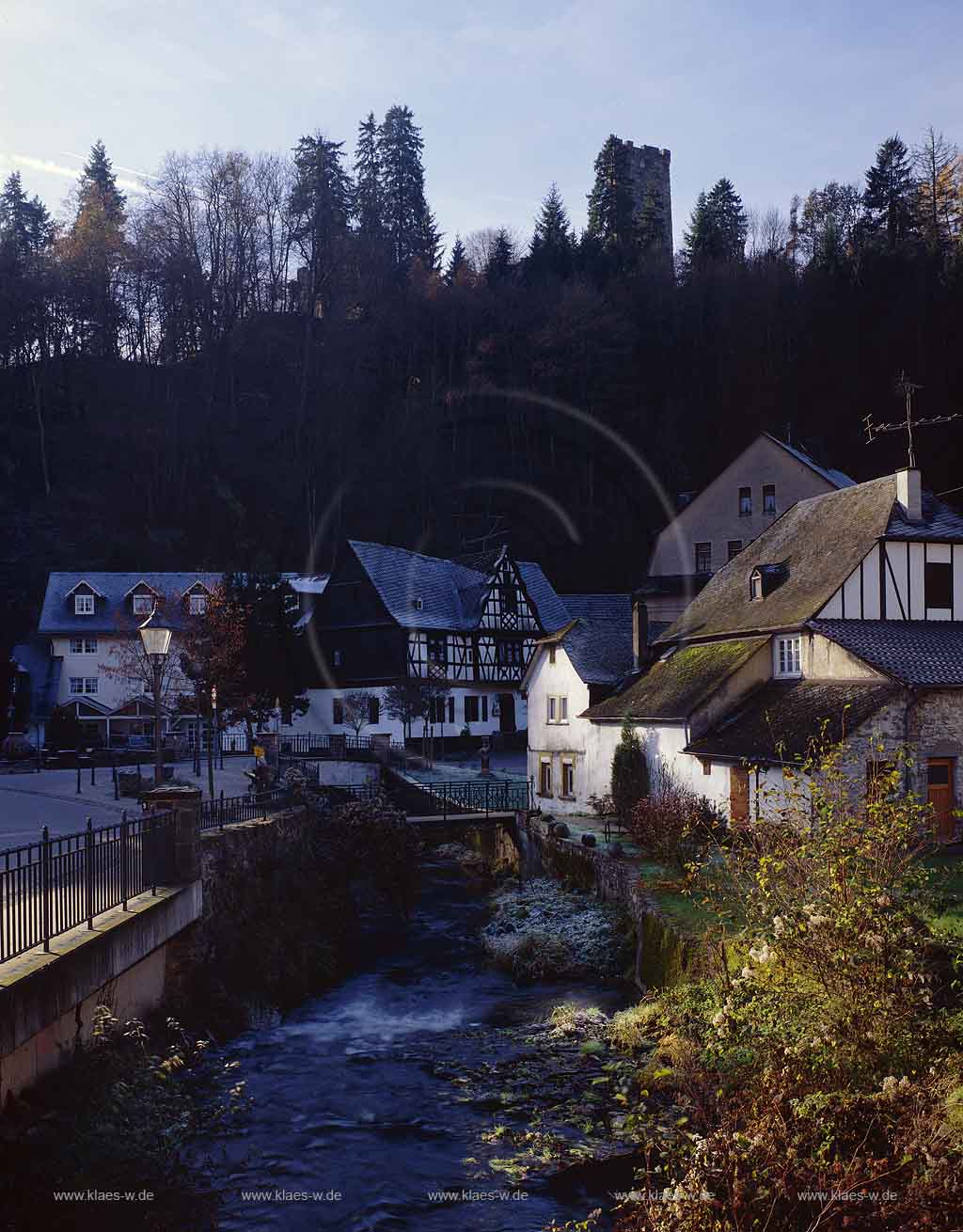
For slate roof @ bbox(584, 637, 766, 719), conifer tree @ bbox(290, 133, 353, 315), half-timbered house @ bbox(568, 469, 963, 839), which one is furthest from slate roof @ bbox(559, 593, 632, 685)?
conifer tree @ bbox(290, 133, 353, 315)

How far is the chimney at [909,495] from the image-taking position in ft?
102

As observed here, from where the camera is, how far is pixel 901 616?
3017 centimetres

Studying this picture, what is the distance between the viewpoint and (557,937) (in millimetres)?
23375

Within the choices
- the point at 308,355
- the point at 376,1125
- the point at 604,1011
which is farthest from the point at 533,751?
the point at 308,355

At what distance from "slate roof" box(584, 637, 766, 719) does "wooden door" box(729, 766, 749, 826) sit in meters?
2.61

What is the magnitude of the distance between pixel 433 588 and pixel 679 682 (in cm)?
2647

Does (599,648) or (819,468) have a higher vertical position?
(819,468)

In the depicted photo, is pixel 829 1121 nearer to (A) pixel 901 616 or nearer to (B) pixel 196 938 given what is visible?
(B) pixel 196 938

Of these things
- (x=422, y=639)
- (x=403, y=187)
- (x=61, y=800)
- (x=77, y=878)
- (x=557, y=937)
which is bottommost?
(x=557, y=937)

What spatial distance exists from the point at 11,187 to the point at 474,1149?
94542mm

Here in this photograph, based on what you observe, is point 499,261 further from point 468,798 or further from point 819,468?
point 468,798

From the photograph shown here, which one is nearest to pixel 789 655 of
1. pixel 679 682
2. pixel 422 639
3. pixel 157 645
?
pixel 679 682

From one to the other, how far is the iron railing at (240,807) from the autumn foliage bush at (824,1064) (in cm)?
1094
